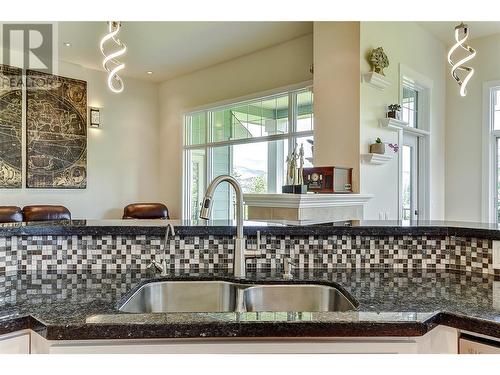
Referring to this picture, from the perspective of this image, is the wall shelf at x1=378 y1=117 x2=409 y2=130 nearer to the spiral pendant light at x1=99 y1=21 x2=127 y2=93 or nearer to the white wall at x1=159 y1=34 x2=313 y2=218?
the white wall at x1=159 y1=34 x2=313 y2=218

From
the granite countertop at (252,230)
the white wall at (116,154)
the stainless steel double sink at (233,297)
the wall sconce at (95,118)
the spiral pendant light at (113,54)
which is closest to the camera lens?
the stainless steel double sink at (233,297)

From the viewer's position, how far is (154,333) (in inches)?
40.3

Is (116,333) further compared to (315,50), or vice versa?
(315,50)

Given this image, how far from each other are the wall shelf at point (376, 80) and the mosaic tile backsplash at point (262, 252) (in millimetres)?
2540

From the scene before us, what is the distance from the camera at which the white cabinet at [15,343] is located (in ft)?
3.52

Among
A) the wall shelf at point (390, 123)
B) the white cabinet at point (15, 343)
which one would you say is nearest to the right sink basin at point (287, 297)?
the white cabinet at point (15, 343)

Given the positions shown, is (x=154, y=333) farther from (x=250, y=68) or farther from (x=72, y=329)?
(x=250, y=68)

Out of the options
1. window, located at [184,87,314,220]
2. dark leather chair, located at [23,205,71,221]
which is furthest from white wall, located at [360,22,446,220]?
dark leather chair, located at [23,205,71,221]

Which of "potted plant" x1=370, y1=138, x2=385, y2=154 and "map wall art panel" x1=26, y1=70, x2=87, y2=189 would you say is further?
"map wall art panel" x1=26, y1=70, x2=87, y2=189

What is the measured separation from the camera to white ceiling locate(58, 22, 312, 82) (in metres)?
4.74

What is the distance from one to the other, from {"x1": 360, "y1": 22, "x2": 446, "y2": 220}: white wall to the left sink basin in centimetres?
272

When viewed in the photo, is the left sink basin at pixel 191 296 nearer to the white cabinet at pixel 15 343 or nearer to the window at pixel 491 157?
the white cabinet at pixel 15 343
